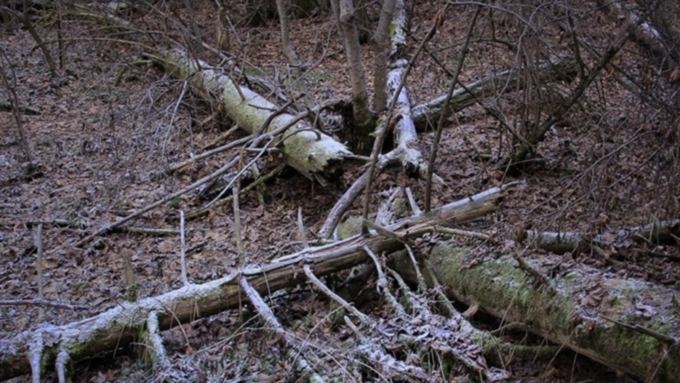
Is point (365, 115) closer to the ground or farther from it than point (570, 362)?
farther from it

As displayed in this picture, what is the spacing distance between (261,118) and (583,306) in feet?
16.3

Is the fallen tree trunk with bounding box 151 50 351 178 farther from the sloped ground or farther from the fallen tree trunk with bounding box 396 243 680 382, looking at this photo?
the fallen tree trunk with bounding box 396 243 680 382

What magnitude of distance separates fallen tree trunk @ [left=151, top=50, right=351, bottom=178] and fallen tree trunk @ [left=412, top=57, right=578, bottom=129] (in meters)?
1.13

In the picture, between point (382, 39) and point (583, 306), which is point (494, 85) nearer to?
point (382, 39)

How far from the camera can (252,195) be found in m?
6.61

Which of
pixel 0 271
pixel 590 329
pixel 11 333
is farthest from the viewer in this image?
pixel 0 271

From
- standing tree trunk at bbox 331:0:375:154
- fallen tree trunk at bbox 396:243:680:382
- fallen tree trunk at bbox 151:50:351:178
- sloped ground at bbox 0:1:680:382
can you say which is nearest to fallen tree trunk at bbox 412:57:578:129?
sloped ground at bbox 0:1:680:382

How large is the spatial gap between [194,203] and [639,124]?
4.61 m

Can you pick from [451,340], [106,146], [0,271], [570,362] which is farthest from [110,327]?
[106,146]

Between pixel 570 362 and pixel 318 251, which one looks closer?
pixel 570 362

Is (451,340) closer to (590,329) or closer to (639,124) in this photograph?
(590,329)

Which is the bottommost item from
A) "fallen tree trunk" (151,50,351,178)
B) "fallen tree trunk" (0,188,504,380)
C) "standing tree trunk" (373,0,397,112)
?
"fallen tree trunk" (0,188,504,380)

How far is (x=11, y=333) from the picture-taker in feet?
13.1

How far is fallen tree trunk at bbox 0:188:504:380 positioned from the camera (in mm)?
3816
